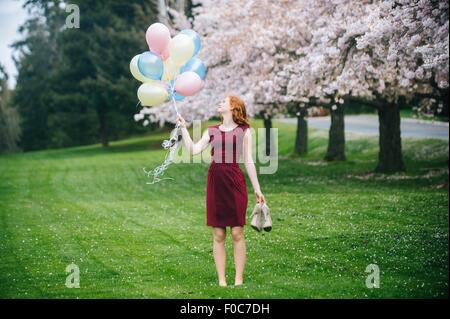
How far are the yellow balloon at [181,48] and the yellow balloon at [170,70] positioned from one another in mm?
61

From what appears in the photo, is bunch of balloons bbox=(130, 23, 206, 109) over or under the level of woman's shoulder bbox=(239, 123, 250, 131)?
over

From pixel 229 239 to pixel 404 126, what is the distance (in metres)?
30.1

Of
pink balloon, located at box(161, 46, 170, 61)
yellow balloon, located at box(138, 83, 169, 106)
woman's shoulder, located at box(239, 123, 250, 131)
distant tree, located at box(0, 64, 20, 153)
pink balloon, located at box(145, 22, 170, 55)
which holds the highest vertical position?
pink balloon, located at box(145, 22, 170, 55)

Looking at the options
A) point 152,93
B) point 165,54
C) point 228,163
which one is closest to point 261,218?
point 228,163

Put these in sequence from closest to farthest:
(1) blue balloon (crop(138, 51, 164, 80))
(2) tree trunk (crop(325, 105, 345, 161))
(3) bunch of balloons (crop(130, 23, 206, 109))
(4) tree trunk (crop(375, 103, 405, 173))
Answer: (1) blue balloon (crop(138, 51, 164, 80))
(3) bunch of balloons (crop(130, 23, 206, 109))
(4) tree trunk (crop(375, 103, 405, 173))
(2) tree trunk (crop(325, 105, 345, 161))

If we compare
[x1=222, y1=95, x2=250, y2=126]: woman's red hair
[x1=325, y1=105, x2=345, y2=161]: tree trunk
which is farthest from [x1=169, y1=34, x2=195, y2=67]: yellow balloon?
[x1=325, y1=105, x2=345, y2=161]: tree trunk

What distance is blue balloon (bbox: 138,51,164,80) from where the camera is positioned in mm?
10352

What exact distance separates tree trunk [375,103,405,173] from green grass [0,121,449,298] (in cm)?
81

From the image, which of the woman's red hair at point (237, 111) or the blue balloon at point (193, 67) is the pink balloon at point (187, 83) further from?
the woman's red hair at point (237, 111)

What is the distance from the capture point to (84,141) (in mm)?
65938

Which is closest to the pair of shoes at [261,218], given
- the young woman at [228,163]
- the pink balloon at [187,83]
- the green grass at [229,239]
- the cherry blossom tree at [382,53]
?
the young woman at [228,163]

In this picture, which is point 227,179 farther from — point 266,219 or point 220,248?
point 220,248

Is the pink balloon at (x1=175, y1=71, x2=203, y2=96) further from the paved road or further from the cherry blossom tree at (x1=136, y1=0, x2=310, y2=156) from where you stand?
the paved road
